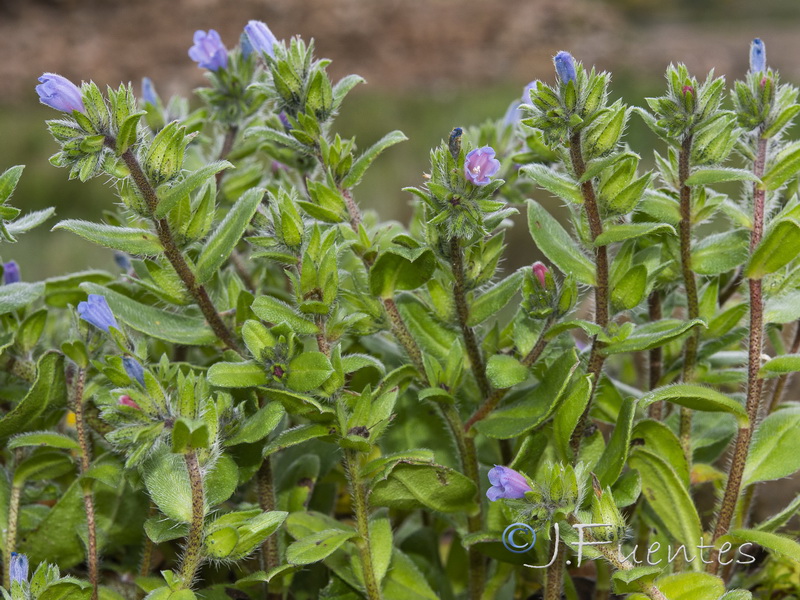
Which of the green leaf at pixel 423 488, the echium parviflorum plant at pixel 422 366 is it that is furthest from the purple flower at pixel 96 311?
the green leaf at pixel 423 488

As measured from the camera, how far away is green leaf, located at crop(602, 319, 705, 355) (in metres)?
0.59

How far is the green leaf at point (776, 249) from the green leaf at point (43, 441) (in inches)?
20.1

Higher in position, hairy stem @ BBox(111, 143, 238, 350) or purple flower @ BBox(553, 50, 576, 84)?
purple flower @ BBox(553, 50, 576, 84)

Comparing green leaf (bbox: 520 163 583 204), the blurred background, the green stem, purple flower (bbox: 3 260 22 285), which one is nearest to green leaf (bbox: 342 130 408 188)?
green leaf (bbox: 520 163 583 204)

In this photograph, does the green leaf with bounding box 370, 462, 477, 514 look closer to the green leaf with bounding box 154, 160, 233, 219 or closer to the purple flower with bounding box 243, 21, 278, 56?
the green leaf with bounding box 154, 160, 233, 219

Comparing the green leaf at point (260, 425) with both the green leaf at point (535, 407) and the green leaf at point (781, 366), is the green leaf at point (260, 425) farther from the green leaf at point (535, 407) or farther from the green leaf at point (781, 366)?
the green leaf at point (781, 366)

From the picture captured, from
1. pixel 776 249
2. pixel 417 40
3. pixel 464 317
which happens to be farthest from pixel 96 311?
→ pixel 417 40

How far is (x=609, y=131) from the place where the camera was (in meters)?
0.60

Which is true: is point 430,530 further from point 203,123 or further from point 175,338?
point 203,123

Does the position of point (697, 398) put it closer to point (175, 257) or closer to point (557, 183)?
point (557, 183)

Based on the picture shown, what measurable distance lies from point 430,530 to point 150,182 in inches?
15.1

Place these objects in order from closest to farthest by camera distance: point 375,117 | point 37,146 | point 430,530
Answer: point 430,530 < point 37,146 < point 375,117

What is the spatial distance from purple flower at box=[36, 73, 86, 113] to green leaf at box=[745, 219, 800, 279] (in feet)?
1.49

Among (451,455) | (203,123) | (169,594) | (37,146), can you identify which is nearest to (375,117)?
(37,146)
